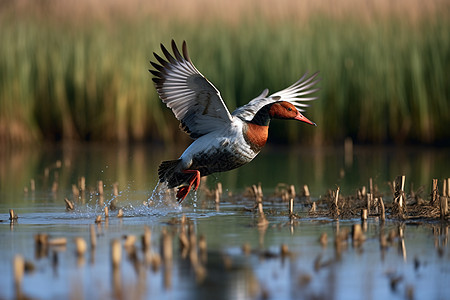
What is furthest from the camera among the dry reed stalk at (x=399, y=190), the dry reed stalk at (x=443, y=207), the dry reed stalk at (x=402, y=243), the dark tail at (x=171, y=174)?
the dark tail at (x=171, y=174)

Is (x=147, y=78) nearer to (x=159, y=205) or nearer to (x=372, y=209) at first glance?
(x=159, y=205)

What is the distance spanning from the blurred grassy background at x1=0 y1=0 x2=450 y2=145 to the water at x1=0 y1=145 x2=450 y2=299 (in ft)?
11.0

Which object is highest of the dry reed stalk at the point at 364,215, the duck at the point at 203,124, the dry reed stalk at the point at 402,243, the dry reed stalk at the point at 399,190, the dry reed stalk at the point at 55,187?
the duck at the point at 203,124

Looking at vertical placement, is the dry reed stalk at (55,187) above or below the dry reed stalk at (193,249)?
above

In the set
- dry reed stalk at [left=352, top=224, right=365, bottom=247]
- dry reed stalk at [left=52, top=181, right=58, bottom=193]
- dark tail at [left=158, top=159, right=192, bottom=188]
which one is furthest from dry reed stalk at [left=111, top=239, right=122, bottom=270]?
dry reed stalk at [left=52, top=181, right=58, bottom=193]

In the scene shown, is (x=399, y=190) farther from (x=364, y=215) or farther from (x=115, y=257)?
(x=115, y=257)

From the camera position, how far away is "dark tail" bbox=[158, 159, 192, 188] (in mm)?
8914

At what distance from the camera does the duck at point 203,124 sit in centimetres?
824

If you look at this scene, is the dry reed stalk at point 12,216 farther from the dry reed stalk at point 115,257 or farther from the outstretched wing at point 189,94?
the dry reed stalk at point 115,257

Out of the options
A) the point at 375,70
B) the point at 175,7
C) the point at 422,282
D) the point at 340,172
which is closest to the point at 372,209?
the point at 422,282

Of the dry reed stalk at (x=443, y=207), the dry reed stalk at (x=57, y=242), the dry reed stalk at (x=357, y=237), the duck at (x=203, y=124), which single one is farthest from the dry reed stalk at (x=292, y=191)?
the dry reed stalk at (x=57, y=242)

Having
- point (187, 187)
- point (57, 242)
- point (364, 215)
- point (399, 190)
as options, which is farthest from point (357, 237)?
point (187, 187)

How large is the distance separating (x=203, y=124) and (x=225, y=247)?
292cm

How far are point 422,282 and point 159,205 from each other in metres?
4.32
